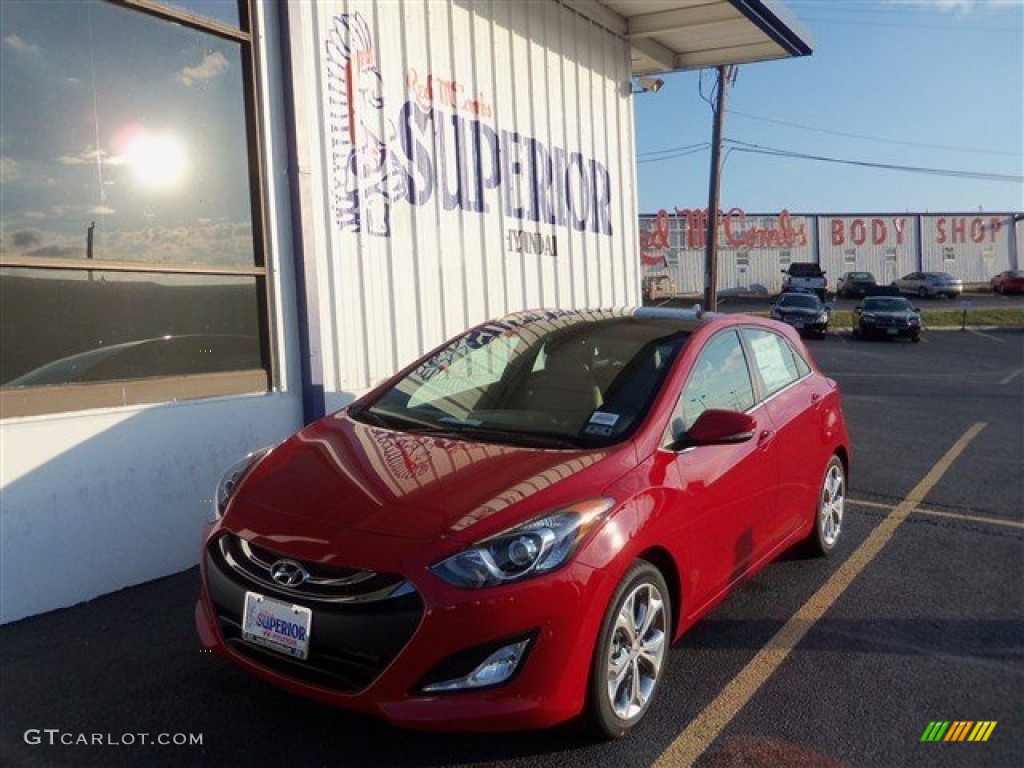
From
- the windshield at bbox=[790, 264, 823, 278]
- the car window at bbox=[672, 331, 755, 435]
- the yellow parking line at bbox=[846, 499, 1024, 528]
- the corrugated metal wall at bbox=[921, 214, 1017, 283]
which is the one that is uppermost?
the corrugated metal wall at bbox=[921, 214, 1017, 283]

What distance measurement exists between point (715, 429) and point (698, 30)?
25.6ft

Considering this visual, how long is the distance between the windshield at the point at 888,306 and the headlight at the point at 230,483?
2627 centimetres

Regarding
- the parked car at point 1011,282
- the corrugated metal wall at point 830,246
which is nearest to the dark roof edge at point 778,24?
the corrugated metal wall at point 830,246

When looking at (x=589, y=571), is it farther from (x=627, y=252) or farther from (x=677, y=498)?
(x=627, y=252)

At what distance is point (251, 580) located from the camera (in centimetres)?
288

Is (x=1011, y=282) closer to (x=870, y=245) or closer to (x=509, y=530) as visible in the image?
(x=870, y=245)

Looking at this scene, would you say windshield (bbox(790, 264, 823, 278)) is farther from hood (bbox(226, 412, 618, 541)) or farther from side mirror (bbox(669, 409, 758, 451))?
hood (bbox(226, 412, 618, 541))

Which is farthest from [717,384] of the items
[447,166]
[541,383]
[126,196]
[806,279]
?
[806,279]

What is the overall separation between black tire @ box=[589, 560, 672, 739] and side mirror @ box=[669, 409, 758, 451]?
566 millimetres

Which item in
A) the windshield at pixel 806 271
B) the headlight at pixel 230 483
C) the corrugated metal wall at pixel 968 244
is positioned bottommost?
the headlight at pixel 230 483

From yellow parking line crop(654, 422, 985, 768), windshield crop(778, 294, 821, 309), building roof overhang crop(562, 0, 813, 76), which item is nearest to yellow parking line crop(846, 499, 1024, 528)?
yellow parking line crop(654, 422, 985, 768)

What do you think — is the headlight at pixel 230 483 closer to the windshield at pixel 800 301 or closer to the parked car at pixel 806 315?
the parked car at pixel 806 315

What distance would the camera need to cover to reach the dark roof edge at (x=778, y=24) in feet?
29.1

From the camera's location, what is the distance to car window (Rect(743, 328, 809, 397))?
4.49m
